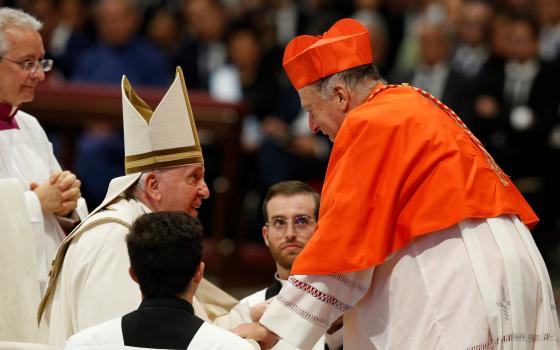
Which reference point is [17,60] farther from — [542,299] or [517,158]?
[517,158]

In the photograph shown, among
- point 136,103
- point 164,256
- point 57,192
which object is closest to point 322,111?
point 136,103

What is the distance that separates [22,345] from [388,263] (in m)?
1.39

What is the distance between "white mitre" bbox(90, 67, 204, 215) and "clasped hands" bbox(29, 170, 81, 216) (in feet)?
1.75

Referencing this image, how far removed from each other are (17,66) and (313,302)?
194cm

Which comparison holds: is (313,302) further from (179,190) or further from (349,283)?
(179,190)

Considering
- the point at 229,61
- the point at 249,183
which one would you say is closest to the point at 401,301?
the point at 249,183

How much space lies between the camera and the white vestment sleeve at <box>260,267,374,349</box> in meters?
4.25

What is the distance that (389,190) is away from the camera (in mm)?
4188

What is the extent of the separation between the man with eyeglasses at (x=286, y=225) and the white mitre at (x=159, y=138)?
0.74 meters

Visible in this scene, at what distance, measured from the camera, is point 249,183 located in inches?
387

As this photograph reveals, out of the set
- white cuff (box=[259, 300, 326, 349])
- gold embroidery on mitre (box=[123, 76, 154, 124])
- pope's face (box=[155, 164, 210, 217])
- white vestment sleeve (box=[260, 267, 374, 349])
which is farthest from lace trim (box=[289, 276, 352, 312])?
gold embroidery on mitre (box=[123, 76, 154, 124])

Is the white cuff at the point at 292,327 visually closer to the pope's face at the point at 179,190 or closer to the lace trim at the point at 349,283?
the lace trim at the point at 349,283

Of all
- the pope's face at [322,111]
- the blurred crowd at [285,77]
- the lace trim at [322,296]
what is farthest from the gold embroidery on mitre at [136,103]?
the blurred crowd at [285,77]

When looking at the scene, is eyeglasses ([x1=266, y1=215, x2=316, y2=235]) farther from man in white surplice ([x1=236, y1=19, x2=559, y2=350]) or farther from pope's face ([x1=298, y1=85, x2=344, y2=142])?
man in white surplice ([x1=236, y1=19, x2=559, y2=350])
